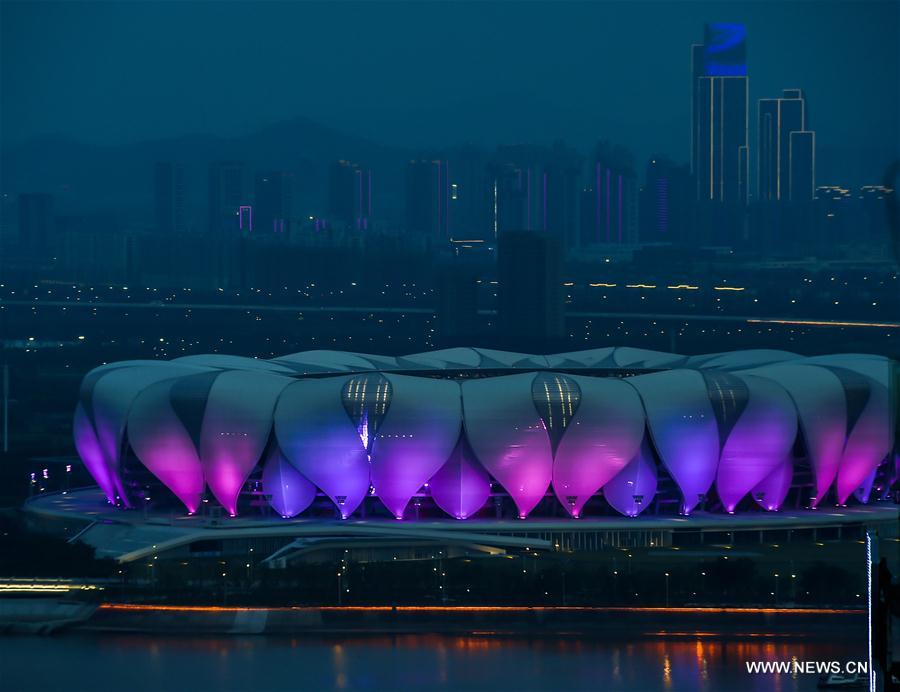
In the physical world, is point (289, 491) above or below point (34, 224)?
below

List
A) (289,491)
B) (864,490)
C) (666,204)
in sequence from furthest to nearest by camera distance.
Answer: (666,204)
(864,490)
(289,491)

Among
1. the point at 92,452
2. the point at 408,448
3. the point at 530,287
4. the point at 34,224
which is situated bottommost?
the point at 92,452

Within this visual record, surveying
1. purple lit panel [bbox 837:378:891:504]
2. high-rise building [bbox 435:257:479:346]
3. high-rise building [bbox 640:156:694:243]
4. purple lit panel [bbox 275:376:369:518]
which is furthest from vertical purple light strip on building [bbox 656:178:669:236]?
purple lit panel [bbox 275:376:369:518]

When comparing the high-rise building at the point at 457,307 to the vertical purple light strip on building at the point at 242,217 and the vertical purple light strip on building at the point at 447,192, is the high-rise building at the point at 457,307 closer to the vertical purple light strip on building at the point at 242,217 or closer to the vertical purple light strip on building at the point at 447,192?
the vertical purple light strip on building at the point at 447,192

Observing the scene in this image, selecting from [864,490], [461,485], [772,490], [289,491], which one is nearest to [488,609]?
[461,485]

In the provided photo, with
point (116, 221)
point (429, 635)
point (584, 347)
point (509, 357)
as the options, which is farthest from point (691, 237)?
point (429, 635)

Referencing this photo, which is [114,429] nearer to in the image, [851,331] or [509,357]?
[509,357]
